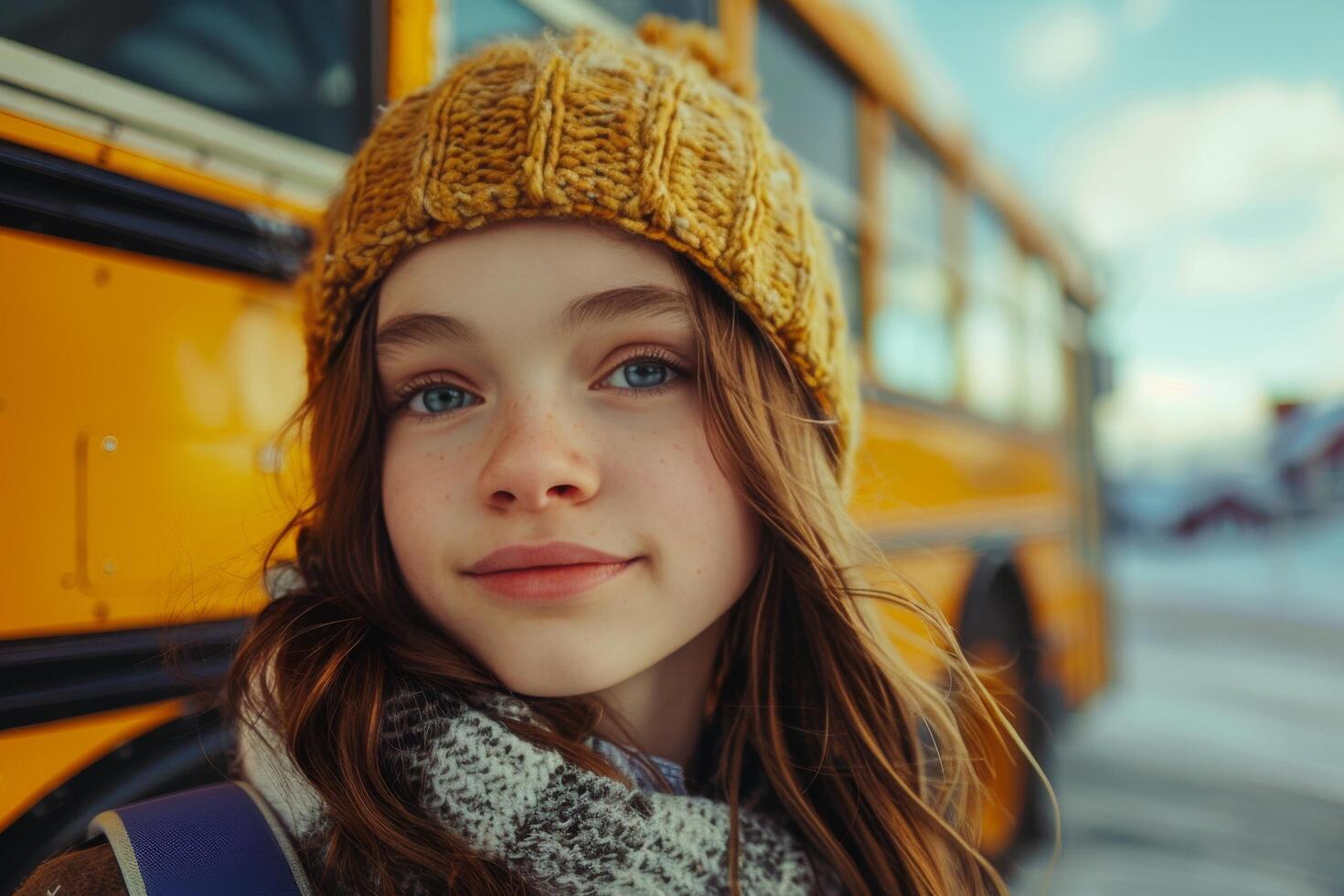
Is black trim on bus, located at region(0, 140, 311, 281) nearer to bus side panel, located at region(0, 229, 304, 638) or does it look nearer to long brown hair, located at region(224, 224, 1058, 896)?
bus side panel, located at region(0, 229, 304, 638)

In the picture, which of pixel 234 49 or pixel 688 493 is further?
pixel 234 49

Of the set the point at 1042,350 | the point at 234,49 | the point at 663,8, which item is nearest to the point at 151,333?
the point at 234,49

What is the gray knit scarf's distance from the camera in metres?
0.80

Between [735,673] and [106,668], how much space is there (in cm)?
70

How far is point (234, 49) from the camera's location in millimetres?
1170

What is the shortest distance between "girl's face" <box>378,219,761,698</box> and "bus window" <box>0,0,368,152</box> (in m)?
0.46

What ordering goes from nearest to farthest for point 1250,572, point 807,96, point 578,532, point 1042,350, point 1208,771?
point 578,532 → point 807,96 → point 1042,350 → point 1208,771 → point 1250,572

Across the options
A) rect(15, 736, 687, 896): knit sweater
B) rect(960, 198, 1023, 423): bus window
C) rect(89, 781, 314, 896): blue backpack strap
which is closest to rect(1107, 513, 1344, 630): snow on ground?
rect(960, 198, 1023, 423): bus window

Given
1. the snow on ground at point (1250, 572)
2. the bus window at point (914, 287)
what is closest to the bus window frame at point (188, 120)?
the bus window at point (914, 287)

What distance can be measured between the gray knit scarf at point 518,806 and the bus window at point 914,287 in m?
1.56

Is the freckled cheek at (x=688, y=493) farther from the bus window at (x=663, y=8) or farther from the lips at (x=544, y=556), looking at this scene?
the bus window at (x=663, y=8)

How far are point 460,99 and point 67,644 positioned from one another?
70 centimetres

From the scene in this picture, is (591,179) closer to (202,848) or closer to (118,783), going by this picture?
(202,848)

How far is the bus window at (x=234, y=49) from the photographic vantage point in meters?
1.01
